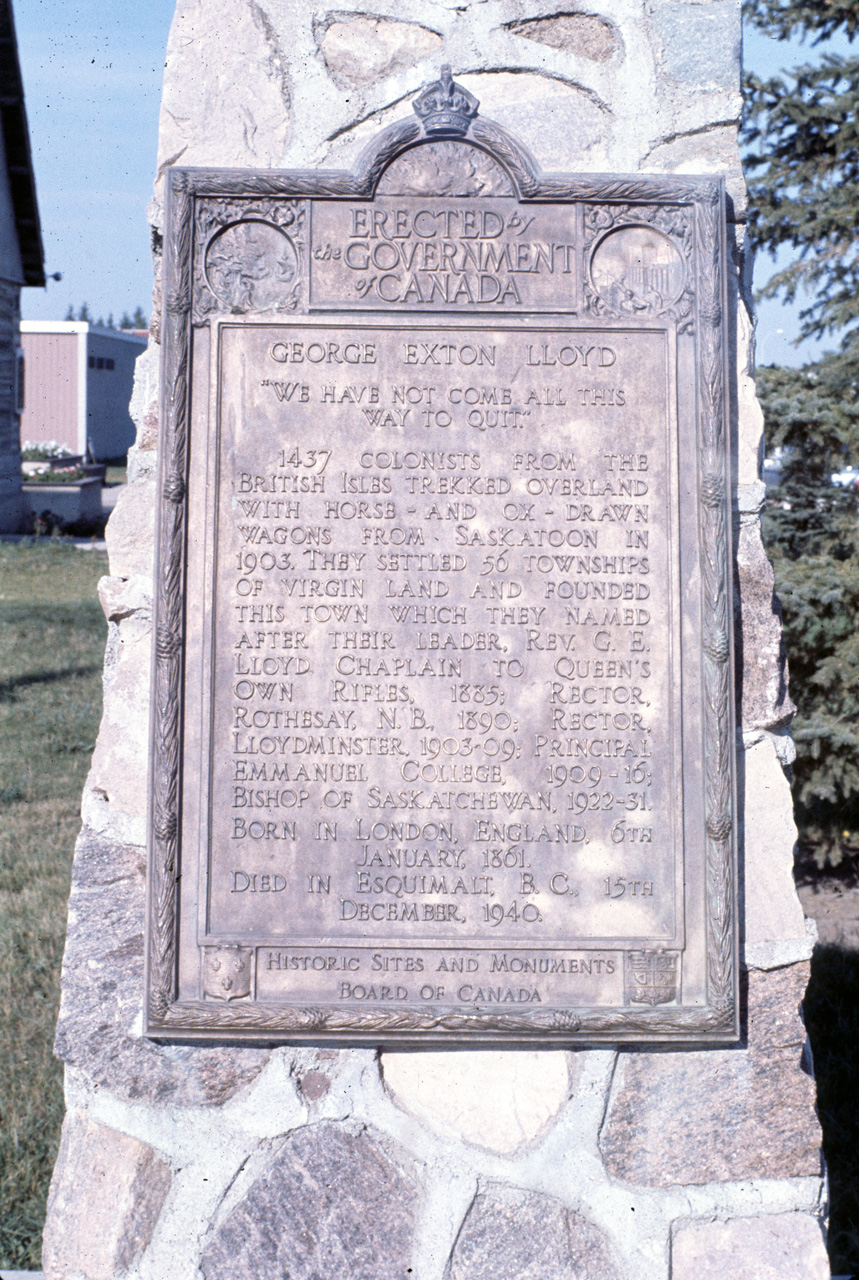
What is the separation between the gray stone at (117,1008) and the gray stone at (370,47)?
1619 millimetres

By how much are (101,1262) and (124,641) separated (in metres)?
1.20

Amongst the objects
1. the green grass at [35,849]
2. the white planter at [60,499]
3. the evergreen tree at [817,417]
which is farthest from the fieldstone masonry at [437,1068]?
the white planter at [60,499]

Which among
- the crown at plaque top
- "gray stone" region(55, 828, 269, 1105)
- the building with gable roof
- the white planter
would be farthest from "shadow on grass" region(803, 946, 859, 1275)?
the white planter

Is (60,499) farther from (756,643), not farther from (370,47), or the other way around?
(756,643)

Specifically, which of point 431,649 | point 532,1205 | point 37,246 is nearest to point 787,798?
point 431,649

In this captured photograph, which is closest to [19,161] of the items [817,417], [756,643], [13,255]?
[13,255]

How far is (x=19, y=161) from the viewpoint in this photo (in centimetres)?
1777

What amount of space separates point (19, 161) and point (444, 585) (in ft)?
61.3

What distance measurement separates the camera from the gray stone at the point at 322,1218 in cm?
208

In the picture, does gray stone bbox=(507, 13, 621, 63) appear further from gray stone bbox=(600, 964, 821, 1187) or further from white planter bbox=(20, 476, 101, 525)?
white planter bbox=(20, 476, 101, 525)

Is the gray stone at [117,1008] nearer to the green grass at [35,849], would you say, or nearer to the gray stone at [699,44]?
the green grass at [35,849]

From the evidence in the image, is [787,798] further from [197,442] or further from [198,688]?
[197,442]

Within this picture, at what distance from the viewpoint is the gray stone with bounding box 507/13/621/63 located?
7.18 ft

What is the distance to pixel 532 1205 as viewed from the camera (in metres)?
2.09
